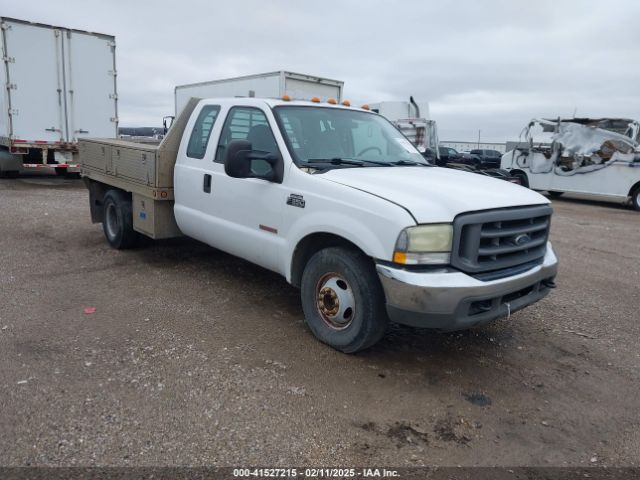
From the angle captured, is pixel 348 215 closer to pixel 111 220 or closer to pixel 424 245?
pixel 424 245

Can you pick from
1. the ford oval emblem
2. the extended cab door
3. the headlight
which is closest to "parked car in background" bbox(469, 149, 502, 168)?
the extended cab door

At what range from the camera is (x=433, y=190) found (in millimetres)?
3580

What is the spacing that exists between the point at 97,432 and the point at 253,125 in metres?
2.92

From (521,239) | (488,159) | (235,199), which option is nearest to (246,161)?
(235,199)

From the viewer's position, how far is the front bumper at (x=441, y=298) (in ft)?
10.7

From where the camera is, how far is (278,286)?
5598mm

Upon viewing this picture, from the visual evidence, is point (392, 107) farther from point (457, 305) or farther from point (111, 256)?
point (457, 305)

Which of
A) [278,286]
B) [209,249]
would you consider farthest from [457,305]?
[209,249]

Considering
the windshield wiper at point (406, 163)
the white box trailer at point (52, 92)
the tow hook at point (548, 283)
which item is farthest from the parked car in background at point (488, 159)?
the tow hook at point (548, 283)

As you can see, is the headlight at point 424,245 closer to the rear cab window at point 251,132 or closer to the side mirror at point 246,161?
the side mirror at point 246,161

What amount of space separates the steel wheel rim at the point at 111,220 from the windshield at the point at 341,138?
3379 mm

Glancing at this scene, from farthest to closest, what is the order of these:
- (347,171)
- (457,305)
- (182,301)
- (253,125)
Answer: (182,301) → (253,125) → (347,171) → (457,305)

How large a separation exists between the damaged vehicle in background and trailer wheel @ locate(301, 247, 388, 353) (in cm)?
1352

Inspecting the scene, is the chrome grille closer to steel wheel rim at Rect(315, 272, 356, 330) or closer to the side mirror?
steel wheel rim at Rect(315, 272, 356, 330)
